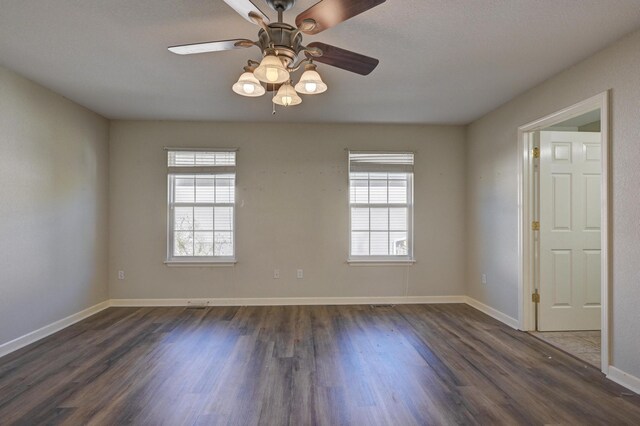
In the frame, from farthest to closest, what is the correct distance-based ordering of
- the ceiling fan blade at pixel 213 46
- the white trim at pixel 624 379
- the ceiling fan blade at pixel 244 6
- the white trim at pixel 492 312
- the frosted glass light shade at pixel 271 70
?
the white trim at pixel 492 312 < the white trim at pixel 624 379 < the ceiling fan blade at pixel 213 46 < the frosted glass light shade at pixel 271 70 < the ceiling fan blade at pixel 244 6

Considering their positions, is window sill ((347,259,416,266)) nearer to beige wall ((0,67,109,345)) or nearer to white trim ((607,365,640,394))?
white trim ((607,365,640,394))

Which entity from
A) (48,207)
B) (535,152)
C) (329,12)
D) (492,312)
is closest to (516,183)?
(535,152)

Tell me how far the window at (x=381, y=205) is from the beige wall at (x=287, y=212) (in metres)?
0.13

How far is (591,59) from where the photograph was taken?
257 centimetres

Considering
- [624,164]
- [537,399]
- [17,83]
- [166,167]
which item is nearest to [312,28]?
[624,164]

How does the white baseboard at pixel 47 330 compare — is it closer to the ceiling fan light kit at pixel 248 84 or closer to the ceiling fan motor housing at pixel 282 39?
the ceiling fan light kit at pixel 248 84

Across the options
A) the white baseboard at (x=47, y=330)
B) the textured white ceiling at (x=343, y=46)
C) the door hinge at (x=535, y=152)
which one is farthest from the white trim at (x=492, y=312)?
the white baseboard at (x=47, y=330)

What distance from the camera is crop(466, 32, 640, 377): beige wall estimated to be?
2.25 meters

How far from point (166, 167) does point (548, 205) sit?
15.3 feet

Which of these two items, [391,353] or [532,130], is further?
[532,130]

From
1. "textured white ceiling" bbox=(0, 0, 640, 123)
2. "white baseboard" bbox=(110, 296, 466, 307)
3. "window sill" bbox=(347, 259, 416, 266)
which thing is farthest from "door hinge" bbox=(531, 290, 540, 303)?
"textured white ceiling" bbox=(0, 0, 640, 123)

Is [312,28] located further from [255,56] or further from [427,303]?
[427,303]

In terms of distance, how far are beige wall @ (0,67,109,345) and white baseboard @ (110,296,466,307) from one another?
545mm

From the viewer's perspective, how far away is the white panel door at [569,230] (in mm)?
3340
